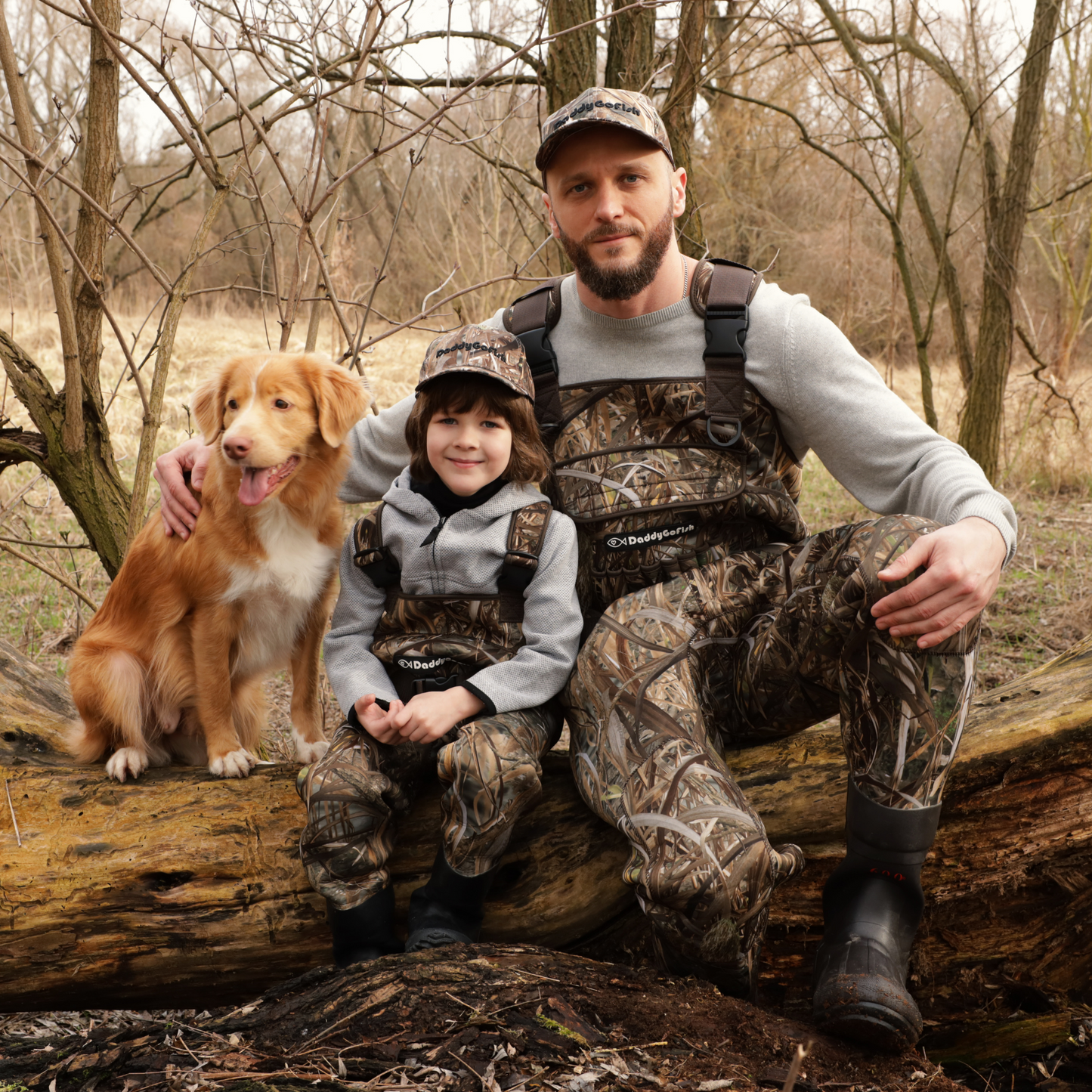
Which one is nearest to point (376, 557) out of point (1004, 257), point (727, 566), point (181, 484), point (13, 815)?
point (181, 484)

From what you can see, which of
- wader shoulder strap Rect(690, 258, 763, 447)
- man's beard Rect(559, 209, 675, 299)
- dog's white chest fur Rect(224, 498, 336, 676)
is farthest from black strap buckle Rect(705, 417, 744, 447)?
dog's white chest fur Rect(224, 498, 336, 676)

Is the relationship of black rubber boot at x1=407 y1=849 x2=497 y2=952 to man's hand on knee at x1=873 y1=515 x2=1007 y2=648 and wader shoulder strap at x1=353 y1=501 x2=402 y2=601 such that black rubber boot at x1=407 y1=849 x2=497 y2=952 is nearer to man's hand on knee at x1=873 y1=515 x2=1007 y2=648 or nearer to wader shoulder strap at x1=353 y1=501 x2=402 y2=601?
wader shoulder strap at x1=353 y1=501 x2=402 y2=601

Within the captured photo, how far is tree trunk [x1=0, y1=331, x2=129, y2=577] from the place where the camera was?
4102 mm

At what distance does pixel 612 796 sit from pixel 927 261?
17.5m

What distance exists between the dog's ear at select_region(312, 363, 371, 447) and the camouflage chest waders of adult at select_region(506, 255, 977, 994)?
0.58 m

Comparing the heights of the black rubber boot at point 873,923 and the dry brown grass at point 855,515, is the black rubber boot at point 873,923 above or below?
below

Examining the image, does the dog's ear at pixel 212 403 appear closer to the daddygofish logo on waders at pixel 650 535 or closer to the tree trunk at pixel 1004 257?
the daddygofish logo on waders at pixel 650 535

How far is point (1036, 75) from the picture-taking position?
274 inches

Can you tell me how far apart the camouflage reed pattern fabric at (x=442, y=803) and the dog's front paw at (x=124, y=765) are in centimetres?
80

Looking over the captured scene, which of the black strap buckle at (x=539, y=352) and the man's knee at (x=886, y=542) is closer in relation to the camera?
the man's knee at (x=886, y=542)

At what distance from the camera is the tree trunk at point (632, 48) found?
5000 mm

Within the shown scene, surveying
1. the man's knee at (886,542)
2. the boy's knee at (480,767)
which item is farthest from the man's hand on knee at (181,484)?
the man's knee at (886,542)

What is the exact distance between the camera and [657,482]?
294 centimetres

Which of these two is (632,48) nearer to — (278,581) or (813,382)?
(813,382)
